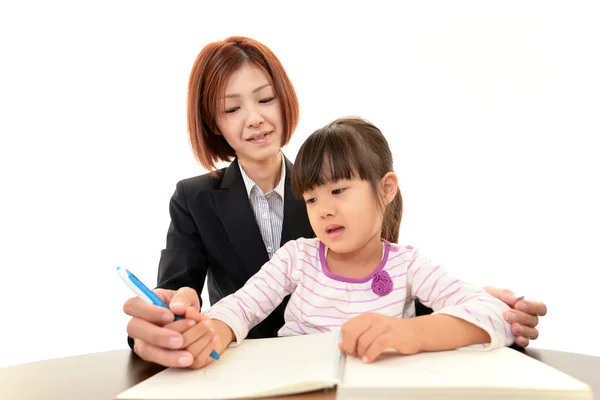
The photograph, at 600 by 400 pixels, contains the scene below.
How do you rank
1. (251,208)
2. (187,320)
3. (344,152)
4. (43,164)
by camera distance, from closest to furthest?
1. (187,320)
2. (344,152)
3. (251,208)
4. (43,164)

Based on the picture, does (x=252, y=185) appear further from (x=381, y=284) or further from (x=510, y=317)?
(x=510, y=317)

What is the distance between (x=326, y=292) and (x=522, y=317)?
0.37 metres

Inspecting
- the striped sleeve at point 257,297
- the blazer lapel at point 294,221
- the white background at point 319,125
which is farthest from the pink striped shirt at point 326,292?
the white background at point 319,125

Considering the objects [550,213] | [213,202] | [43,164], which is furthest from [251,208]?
[550,213]

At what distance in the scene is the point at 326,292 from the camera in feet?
4.30

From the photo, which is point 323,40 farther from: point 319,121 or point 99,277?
point 99,277

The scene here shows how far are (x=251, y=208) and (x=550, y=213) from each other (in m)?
1.79

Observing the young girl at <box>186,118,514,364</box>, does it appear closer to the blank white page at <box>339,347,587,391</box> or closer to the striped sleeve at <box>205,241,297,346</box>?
the striped sleeve at <box>205,241,297,346</box>

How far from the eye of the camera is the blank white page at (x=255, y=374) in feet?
2.68

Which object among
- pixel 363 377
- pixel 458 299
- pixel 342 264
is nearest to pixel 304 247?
pixel 342 264

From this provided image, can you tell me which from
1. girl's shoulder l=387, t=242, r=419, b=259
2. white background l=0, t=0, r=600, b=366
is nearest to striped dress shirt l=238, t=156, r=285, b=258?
girl's shoulder l=387, t=242, r=419, b=259

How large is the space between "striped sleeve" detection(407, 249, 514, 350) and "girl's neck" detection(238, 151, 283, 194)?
63 centimetres

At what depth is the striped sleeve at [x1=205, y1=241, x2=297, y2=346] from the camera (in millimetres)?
1191

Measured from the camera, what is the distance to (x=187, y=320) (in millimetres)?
1045
